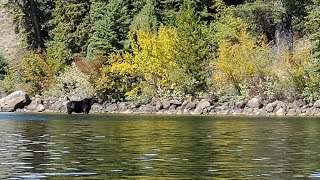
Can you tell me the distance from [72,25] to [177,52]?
2070 cm

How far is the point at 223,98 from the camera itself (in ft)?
211

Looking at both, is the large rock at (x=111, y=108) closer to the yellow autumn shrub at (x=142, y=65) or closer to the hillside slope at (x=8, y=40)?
the yellow autumn shrub at (x=142, y=65)

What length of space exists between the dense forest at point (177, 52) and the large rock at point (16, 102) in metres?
3.44

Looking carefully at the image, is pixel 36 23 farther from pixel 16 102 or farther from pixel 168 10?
pixel 168 10

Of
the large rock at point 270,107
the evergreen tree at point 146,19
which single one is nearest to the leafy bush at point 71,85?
the evergreen tree at point 146,19

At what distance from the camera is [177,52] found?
69250 mm

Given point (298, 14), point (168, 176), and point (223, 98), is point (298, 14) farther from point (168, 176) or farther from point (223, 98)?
point (168, 176)

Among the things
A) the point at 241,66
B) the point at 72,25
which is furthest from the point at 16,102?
the point at 241,66

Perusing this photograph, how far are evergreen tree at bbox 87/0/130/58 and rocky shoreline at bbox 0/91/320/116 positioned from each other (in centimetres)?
603

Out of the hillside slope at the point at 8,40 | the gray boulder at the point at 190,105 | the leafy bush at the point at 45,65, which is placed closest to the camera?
the gray boulder at the point at 190,105

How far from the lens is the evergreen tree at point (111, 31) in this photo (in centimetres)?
7581

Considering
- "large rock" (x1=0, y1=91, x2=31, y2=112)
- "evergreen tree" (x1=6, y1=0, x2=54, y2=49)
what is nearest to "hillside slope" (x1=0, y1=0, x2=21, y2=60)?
"evergreen tree" (x1=6, y1=0, x2=54, y2=49)

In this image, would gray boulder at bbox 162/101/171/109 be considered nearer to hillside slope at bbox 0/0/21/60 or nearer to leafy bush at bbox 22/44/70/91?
leafy bush at bbox 22/44/70/91

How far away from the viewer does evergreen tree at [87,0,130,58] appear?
2985 inches
